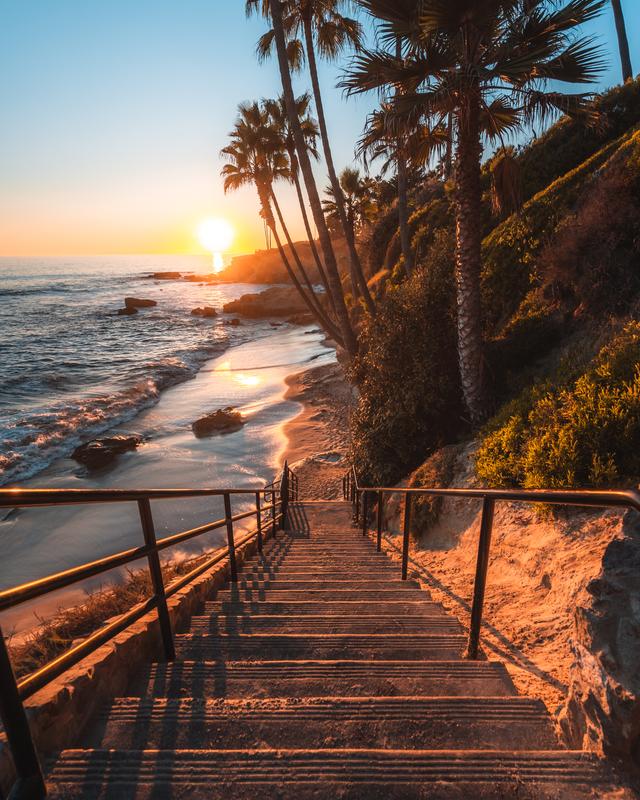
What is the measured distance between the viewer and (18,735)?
1.54 m

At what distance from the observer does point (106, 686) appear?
2.34m

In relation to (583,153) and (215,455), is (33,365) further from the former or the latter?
(583,153)

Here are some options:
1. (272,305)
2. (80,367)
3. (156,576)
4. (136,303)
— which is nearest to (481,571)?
(156,576)

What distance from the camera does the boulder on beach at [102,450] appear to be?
15.4 meters

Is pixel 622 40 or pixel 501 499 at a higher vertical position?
pixel 622 40

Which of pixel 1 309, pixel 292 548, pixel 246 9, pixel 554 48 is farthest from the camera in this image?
pixel 1 309

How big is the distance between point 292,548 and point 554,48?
831 cm

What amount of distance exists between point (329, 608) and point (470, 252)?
6444mm

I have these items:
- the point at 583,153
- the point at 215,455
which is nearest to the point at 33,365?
the point at 215,455

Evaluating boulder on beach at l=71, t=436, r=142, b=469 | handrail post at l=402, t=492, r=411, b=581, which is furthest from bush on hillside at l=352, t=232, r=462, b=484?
boulder on beach at l=71, t=436, r=142, b=469

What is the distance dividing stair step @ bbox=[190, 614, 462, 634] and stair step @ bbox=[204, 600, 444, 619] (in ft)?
0.44

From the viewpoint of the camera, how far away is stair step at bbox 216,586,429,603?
14.1ft

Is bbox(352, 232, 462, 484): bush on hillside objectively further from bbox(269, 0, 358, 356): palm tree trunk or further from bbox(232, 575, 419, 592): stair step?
bbox(232, 575, 419, 592): stair step

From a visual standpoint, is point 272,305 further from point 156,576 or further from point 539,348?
point 156,576
